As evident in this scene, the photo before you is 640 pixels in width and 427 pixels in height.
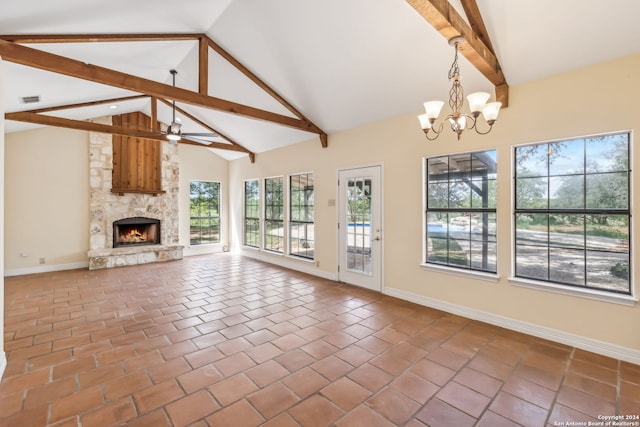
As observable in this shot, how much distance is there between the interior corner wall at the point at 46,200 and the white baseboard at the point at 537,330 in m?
7.33

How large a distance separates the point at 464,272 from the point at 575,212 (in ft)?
4.36

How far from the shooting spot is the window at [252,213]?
7.97 metres

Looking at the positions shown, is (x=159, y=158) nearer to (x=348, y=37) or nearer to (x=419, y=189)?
(x=348, y=37)

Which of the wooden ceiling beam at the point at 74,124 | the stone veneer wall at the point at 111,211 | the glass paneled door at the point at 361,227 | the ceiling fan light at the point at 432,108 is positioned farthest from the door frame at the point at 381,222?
the stone veneer wall at the point at 111,211

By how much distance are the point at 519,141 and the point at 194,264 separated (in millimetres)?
6834

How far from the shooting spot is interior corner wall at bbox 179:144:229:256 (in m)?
8.24

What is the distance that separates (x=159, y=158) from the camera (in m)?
7.73

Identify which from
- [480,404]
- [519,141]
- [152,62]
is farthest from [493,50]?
[152,62]

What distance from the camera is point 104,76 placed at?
10.6 feet

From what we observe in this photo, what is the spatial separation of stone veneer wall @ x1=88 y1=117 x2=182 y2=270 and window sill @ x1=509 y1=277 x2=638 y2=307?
24.3ft

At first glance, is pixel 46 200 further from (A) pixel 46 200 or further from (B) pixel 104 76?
(B) pixel 104 76

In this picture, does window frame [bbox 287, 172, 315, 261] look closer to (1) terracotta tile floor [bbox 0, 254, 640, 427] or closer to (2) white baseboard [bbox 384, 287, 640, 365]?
(1) terracotta tile floor [bbox 0, 254, 640, 427]

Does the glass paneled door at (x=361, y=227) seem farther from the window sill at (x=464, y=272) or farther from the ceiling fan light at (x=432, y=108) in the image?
the ceiling fan light at (x=432, y=108)

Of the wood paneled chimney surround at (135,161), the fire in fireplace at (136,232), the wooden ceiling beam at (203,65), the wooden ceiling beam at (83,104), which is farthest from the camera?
the fire in fireplace at (136,232)
